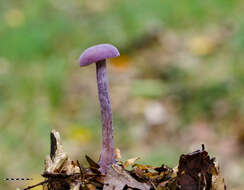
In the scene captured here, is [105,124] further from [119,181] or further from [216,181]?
[216,181]

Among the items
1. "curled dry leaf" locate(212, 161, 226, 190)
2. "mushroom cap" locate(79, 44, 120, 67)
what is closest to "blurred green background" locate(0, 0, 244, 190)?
"curled dry leaf" locate(212, 161, 226, 190)

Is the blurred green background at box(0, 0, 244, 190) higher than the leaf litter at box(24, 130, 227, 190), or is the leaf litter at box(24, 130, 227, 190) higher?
the blurred green background at box(0, 0, 244, 190)

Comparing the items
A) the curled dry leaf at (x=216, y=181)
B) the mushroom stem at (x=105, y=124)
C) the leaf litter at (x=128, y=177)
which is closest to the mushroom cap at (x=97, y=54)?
the mushroom stem at (x=105, y=124)

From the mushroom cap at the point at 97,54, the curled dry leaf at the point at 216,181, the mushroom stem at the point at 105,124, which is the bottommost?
the curled dry leaf at the point at 216,181

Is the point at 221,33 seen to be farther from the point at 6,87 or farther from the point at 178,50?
the point at 6,87

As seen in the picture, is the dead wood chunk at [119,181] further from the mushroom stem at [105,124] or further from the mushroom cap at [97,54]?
the mushroom cap at [97,54]

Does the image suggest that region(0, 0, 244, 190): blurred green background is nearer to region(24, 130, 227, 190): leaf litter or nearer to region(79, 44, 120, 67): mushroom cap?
region(24, 130, 227, 190): leaf litter
